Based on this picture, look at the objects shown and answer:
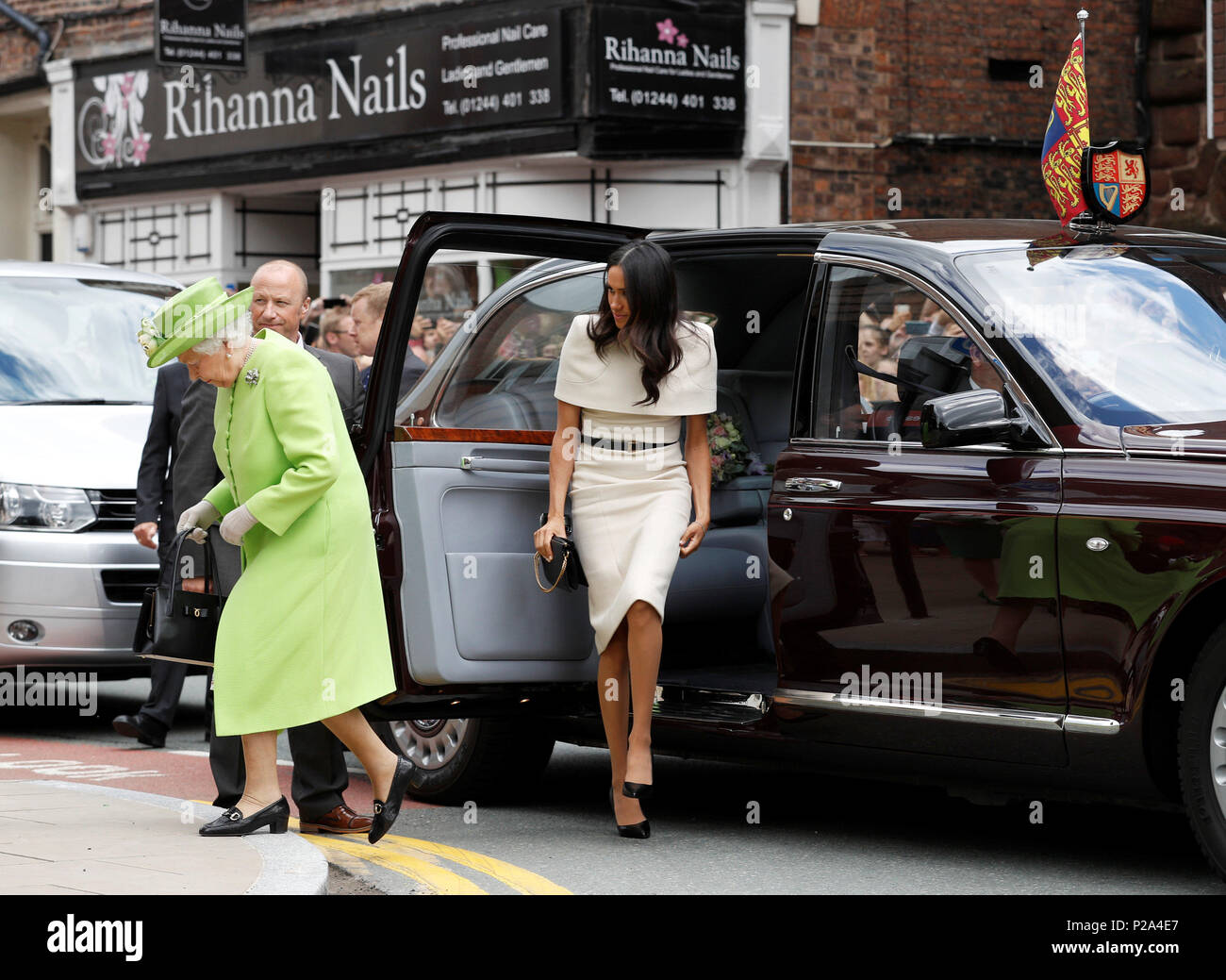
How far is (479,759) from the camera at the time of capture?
768 centimetres

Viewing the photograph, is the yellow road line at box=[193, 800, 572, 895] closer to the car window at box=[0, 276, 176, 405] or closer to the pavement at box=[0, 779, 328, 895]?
the pavement at box=[0, 779, 328, 895]

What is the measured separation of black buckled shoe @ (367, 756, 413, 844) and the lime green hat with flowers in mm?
1499

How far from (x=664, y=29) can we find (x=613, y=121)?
98 cm

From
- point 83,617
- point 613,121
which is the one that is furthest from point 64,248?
point 83,617

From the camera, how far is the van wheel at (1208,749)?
5508mm

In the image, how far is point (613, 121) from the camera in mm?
18219

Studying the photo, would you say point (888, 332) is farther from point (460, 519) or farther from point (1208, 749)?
point (1208, 749)

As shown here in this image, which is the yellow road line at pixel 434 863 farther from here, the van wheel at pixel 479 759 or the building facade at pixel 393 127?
the building facade at pixel 393 127

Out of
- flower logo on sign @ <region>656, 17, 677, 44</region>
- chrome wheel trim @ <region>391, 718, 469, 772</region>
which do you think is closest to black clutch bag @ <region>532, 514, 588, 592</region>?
chrome wheel trim @ <region>391, 718, 469, 772</region>

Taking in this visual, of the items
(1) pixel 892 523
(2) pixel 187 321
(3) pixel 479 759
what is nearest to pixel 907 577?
(1) pixel 892 523

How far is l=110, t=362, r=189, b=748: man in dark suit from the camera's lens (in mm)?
8852

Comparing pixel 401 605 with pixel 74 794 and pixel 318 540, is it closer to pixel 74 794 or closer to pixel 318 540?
pixel 318 540
